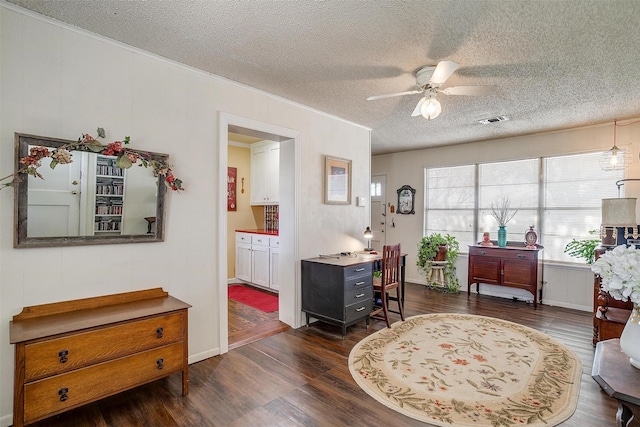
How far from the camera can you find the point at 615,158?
3.93m

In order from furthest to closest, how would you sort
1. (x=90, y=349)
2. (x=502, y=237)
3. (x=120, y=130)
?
1. (x=502, y=237)
2. (x=120, y=130)
3. (x=90, y=349)

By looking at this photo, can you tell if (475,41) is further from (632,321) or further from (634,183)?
(634,183)

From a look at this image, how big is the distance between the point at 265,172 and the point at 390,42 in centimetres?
362

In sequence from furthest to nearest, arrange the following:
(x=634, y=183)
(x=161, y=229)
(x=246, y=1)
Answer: (x=634, y=183) < (x=161, y=229) < (x=246, y=1)

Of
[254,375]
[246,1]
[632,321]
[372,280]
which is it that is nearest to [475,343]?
[372,280]

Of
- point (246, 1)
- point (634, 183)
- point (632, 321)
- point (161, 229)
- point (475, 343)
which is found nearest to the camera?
point (632, 321)

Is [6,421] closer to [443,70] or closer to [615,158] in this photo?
[443,70]

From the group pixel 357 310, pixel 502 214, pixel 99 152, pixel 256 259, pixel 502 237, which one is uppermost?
pixel 99 152

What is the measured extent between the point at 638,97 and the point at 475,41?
2.41 meters

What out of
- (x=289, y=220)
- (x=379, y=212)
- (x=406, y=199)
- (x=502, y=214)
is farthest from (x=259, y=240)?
(x=502, y=214)

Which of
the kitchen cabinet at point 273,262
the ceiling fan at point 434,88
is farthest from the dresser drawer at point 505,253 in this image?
the kitchen cabinet at point 273,262

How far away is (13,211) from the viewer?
76.6 inches

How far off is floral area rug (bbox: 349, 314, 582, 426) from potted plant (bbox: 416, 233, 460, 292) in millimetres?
1788

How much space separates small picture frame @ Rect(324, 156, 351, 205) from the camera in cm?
400
